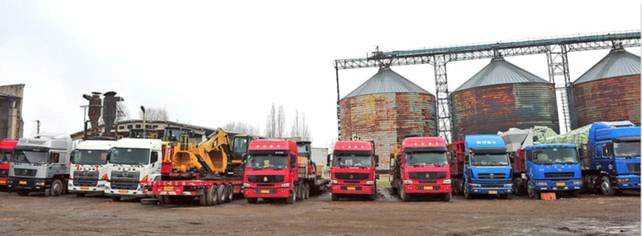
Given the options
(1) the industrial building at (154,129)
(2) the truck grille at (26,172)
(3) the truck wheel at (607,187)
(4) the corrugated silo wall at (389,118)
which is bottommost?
(3) the truck wheel at (607,187)

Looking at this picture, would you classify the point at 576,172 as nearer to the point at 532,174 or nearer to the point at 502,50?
the point at 532,174

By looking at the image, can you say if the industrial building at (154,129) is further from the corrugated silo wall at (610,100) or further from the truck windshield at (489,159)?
the corrugated silo wall at (610,100)

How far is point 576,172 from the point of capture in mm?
22500

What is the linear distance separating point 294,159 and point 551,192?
13174 mm

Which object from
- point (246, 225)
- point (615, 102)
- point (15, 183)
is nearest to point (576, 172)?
point (246, 225)

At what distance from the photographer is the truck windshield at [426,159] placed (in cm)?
2194

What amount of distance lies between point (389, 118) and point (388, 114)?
47cm

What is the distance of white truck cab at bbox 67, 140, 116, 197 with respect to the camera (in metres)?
23.0

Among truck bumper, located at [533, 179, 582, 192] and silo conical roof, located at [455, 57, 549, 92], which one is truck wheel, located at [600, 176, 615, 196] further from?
silo conical roof, located at [455, 57, 549, 92]

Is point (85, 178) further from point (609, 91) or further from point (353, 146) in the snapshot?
point (609, 91)

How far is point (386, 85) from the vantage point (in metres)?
50.6

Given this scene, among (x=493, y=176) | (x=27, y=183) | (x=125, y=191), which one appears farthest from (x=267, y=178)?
(x=27, y=183)

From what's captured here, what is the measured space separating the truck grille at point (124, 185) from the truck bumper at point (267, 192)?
218 inches

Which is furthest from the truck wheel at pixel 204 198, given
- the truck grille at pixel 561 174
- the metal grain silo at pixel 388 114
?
the metal grain silo at pixel 388 114
